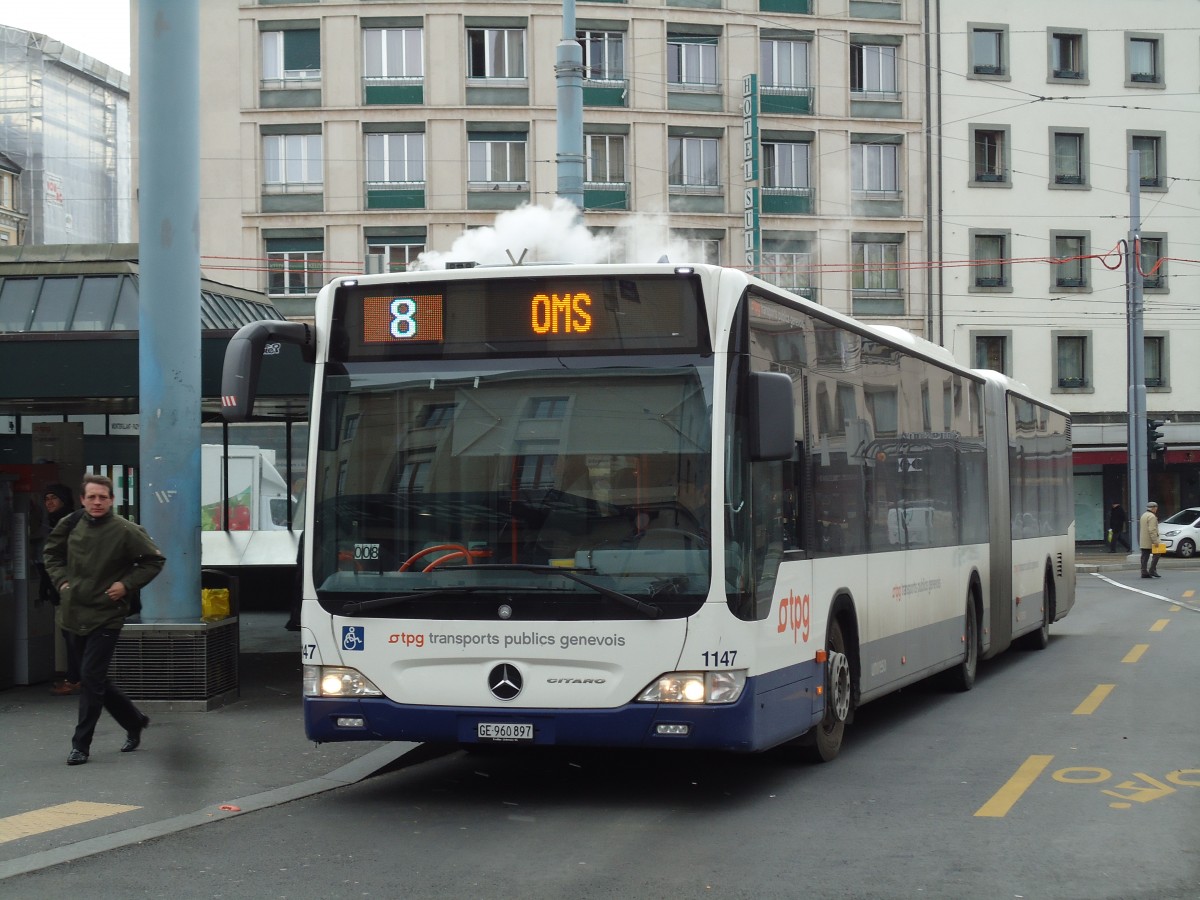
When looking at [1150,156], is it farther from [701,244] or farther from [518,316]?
[518,316]

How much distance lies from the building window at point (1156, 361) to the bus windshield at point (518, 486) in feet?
152

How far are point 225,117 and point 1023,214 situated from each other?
2356 cm

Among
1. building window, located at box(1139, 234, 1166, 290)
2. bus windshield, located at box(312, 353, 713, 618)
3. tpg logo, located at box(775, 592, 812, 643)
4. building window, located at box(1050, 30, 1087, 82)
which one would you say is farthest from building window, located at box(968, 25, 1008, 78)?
bus windshield, located at box(312, 353, 713, 618)

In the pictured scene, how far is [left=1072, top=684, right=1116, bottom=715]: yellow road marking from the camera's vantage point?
12836mm

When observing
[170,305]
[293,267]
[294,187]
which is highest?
[294,187]

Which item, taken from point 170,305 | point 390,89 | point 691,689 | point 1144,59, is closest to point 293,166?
point 390,89

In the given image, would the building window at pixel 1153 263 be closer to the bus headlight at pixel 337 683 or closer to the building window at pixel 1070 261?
the building window at pixel 1070 261

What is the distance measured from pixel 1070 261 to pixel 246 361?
4569cm

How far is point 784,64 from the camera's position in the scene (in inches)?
1921

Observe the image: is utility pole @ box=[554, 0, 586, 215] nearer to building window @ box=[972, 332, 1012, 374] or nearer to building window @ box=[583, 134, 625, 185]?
building window @ box=[583, 134, 625, 185]

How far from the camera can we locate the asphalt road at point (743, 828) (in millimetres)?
6828

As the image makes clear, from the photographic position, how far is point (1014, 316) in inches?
1992

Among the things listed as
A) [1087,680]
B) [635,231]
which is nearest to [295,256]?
[635,231]

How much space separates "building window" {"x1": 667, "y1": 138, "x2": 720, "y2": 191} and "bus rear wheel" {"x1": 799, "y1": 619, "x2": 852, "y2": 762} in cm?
3847
